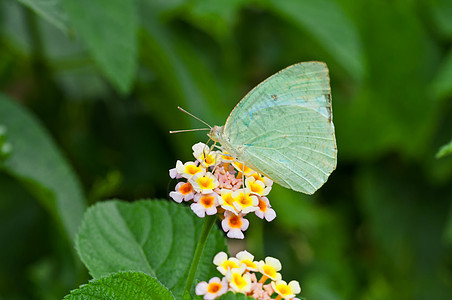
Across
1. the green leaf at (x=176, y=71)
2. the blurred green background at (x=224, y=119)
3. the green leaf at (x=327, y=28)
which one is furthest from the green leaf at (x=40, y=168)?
the green leaf at (x=327, y=28)

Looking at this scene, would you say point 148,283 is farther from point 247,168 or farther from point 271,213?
point 247,168

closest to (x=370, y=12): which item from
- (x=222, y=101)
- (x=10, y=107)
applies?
(x=222, y=101)

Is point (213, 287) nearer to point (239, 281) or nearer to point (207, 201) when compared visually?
point (239, 281)

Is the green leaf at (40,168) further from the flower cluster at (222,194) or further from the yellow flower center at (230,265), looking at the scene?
the yellow flower center at (230,265)

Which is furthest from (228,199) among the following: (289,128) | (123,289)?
(289,128)

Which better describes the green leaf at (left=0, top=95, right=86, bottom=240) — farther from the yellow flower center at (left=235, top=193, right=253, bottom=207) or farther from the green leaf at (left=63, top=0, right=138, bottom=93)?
the yellow flower center at (left=235, top=193, right=253, bottom=207)

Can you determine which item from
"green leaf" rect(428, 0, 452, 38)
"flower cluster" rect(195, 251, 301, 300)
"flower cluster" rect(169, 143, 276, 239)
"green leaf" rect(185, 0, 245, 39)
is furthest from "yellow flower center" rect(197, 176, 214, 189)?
"green leaf" rect(428, 0, 452, 38)
